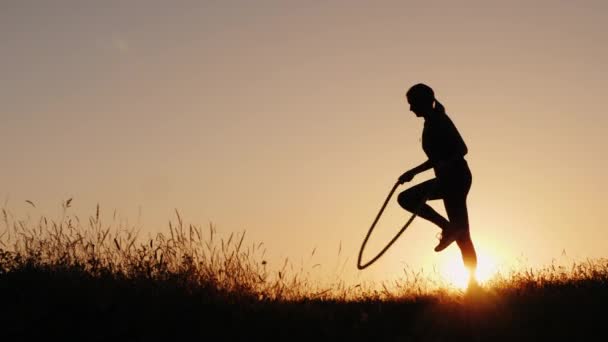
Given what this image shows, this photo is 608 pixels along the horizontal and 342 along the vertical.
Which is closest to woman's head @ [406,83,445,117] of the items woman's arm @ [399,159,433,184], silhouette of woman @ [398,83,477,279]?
silhouette of woman @ [398,83,477,279]

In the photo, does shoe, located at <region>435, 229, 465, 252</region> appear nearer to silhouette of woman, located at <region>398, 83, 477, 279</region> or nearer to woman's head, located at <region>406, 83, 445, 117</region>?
silhouette of woman, located at <region>398, 83, 477, 279</region>

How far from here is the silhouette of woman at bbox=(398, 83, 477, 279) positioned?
29.3ft

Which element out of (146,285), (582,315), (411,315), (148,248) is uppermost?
(148,248)

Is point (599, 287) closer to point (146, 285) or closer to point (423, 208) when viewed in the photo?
point (423, 208)

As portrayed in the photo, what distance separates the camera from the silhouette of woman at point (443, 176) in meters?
8.94

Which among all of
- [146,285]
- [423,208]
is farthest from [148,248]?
[423,208]

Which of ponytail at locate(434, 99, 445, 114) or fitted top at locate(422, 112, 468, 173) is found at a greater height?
ponytail at locate(434, 99, 445, 114)

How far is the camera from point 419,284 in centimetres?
1004

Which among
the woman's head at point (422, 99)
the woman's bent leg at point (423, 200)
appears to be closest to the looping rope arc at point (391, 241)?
the woman's bent leg at point (423, 200)

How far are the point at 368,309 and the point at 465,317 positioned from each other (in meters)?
1.19

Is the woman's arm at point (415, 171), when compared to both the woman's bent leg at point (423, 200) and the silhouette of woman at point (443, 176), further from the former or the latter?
the woman's bent leg at point (423, 200)

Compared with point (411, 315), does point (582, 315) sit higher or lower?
lower

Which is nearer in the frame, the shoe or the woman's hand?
the shoe

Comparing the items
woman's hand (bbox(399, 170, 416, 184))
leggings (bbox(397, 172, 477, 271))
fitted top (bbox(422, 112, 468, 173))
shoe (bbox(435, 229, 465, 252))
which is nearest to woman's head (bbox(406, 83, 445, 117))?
fitted top (bbox(422, 112, 468, 173))
